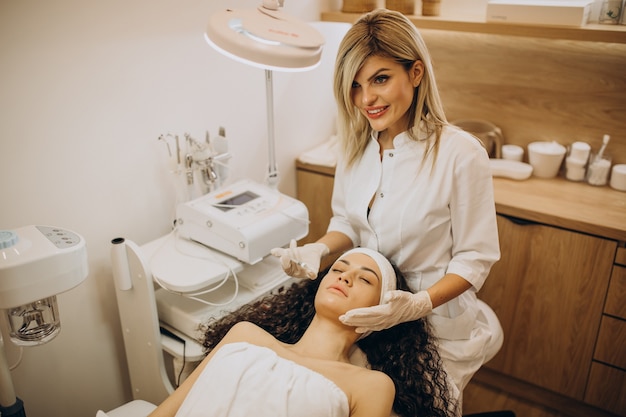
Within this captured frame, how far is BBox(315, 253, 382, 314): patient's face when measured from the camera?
1.40 meters

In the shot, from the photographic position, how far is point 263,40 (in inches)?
56.0

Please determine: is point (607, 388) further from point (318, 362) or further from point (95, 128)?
point (95, 128)

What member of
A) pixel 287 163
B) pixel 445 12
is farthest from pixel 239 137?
pixel 445 12

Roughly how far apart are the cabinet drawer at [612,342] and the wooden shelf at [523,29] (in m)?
1.01

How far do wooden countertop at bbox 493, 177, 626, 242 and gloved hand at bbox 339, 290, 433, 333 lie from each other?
0.81 metres

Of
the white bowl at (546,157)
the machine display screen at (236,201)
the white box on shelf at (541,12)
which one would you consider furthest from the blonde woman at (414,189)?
the white bowl at (546,157)

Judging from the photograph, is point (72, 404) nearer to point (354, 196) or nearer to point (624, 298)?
point (354, 196)

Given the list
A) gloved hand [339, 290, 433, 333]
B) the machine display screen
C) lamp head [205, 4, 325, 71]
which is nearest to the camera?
gloved hand [339, 290, 433, 333]

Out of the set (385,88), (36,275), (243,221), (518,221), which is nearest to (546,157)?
(518,221)

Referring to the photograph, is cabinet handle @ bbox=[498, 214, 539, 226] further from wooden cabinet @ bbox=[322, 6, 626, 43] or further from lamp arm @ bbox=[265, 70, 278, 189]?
lamp arm @ bbox=[265, 70, 278, 189]

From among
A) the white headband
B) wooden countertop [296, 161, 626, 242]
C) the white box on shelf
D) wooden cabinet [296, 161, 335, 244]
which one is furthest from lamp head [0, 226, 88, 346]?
the white box on shelf

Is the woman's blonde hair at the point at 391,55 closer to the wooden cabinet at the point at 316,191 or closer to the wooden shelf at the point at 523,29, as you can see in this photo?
the wooden shelf at the point at 523,29

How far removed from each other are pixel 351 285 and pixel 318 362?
0.22 metres

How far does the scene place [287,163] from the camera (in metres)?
2.48
